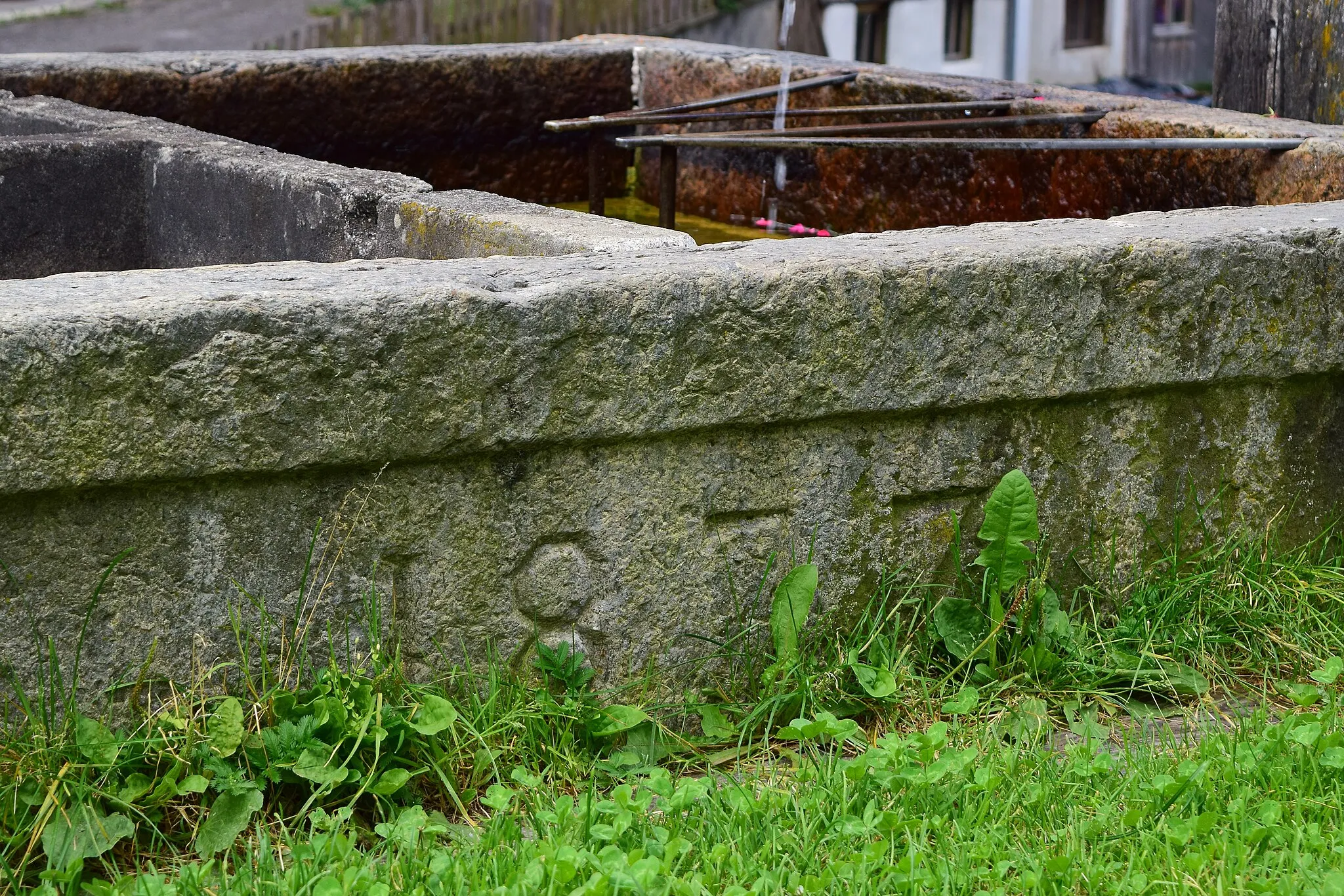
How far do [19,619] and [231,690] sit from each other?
321mm

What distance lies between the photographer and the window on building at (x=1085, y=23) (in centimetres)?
2033

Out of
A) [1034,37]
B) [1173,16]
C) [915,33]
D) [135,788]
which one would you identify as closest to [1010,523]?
[135,788]

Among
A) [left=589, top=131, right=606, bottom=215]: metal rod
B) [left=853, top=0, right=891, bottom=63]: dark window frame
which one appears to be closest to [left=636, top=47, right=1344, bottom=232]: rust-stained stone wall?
[left=589, top=131, right=606, bottom=215]: metal rod

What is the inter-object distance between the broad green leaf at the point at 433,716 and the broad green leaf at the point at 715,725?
0.45m

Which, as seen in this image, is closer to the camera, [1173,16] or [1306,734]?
[1306,734]

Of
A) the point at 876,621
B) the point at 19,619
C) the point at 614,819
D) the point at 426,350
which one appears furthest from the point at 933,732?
the point at 19,619

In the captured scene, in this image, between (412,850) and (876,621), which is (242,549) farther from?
(876,621)

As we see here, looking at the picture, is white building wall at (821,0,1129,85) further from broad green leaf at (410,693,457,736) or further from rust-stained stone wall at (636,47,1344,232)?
broad green leaf at (410,693,457,736)

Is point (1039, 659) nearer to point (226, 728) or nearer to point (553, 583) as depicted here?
point (553, 583)

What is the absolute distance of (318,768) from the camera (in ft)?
7.32

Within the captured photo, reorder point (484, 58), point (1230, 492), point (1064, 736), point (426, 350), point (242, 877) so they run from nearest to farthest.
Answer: point (242, 877) → point (426, 350) → point (1064, 736) → point (1230, 492) → point (484, 58)

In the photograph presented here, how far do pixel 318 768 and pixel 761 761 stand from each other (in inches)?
28.0

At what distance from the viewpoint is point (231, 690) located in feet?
7.62

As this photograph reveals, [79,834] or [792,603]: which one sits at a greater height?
[792,603]
